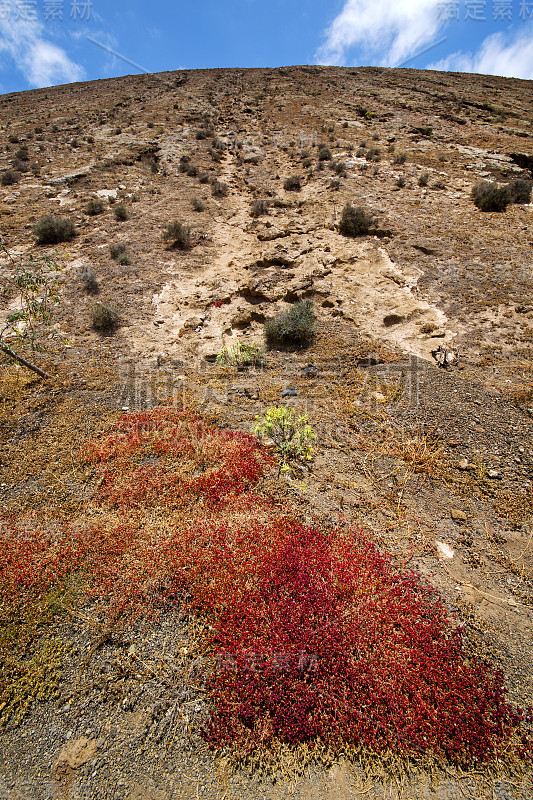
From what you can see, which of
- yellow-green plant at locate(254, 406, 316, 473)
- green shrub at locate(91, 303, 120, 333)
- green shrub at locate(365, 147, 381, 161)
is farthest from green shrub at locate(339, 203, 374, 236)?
yellow-green plant at locate(254, 406, 316, 473)

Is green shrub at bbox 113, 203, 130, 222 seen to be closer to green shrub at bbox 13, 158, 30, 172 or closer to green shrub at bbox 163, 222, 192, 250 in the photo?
green shrub at bbox 163, 222, 192, 250

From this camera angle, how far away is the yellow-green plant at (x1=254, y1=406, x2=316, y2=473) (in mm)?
5348

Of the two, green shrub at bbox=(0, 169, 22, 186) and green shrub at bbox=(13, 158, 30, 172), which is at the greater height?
green shrub at bbox=(13, 158, 30, 172)

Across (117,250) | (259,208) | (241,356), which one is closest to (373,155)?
(259,208)

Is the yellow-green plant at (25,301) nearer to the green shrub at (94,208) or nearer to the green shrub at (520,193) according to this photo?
the green shrub at (94,208)

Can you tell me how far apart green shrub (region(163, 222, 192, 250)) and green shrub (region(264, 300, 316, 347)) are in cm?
520

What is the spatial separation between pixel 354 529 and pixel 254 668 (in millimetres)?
1903

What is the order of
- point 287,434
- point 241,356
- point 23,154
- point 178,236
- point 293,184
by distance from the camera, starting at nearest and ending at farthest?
point 287,434 < point 241,356 < point 178,236 < point 293,184 < point 23,154

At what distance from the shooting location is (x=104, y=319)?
8281mm

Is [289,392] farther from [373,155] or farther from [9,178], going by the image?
[9,178]

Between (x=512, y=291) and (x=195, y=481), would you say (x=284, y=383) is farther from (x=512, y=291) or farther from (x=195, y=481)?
(x=512, y=291)

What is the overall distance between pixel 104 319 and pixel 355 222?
7784 mm

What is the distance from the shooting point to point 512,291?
8.10 m

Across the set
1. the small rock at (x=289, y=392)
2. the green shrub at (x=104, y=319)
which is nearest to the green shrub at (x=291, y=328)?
the small rock at (x=289, y=392)
